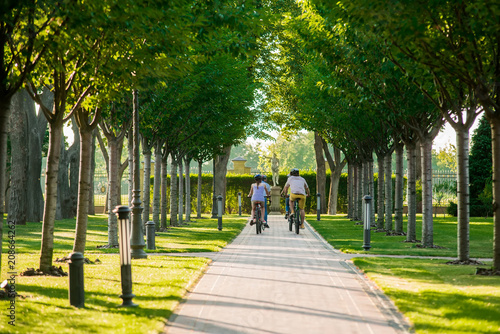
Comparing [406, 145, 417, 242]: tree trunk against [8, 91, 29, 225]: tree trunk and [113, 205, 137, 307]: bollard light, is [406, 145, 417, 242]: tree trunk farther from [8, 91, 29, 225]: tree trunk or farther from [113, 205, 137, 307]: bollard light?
[8, 91, 29, 225]: tree trunk

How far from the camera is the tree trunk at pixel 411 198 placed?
682 inches

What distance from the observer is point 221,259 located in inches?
503

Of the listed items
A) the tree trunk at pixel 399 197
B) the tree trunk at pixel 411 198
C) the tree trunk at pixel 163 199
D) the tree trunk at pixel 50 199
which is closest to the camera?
the tree trunk at pixel 50 199

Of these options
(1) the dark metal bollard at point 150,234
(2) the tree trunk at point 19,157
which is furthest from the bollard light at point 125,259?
(2) the tree trunk at point 19,157

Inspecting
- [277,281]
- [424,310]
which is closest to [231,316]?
[424,310]

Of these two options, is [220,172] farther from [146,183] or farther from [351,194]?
[146,183]

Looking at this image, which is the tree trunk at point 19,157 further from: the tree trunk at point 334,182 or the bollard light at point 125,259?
the bollard light at point 125,259

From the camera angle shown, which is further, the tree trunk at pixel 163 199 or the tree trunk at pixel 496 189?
the tree trunk at pixel 163 199

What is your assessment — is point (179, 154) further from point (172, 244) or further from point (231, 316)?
point (231, 316)

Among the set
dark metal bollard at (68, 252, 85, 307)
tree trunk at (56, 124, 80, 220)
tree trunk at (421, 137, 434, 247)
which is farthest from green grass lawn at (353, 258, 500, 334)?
tree trunk at (56, 124, 80, 220)

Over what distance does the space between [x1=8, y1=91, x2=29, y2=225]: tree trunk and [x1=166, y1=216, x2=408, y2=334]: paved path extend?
16.6 meters

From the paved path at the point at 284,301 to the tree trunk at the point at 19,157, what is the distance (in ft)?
54.3

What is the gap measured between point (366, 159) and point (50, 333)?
A: 73.9ft

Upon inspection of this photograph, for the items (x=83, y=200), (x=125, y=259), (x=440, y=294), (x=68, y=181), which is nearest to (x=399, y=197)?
(x=83, y=200)
